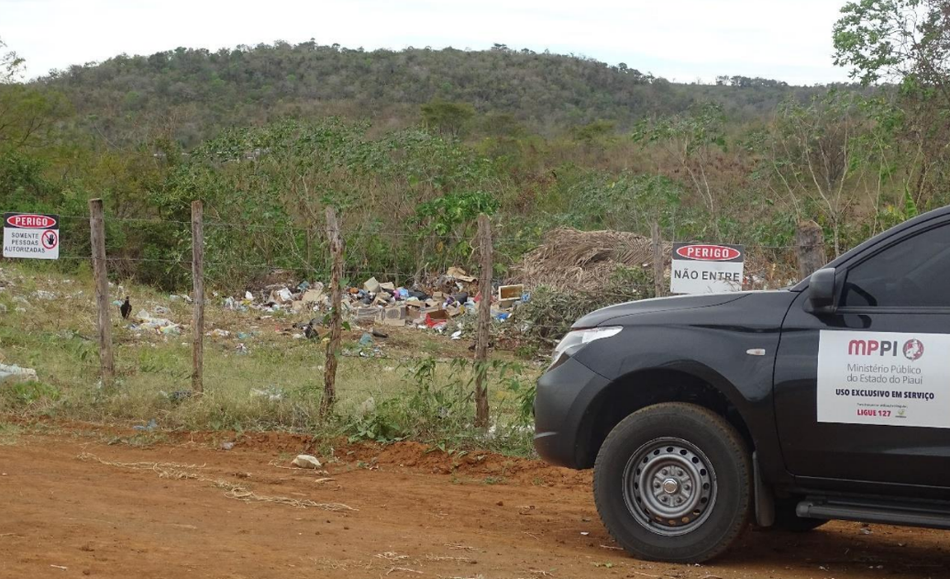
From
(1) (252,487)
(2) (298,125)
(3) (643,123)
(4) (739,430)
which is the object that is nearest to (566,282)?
(3) (643,123)

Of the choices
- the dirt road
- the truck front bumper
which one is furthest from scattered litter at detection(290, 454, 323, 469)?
the truck front bumper

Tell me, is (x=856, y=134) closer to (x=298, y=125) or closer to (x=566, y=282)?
(x=566, y=282)

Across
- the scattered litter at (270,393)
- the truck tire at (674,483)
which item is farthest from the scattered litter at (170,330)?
the truck tire at (674,483)

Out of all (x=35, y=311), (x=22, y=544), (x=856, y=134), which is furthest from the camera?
(x=856, y=134)

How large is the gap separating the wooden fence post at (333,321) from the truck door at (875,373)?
15.1 feet

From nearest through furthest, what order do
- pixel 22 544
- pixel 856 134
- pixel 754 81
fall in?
pixel 22 544
pixel 856 134
pixel 754 81

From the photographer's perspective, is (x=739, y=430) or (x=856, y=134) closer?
(x=739, y=430)

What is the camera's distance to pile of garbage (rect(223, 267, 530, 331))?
58.8 feet

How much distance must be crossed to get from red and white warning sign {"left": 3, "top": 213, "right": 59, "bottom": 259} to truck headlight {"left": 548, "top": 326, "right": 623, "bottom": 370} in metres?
6.11

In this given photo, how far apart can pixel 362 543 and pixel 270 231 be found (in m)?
14.9

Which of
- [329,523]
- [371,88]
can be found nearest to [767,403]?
[329,523]

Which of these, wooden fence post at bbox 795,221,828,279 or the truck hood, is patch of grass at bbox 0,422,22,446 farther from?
wooden fence post at bbox 795,221,828,279

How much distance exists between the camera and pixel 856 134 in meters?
19.2

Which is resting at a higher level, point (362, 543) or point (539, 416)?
point (539, 416)
